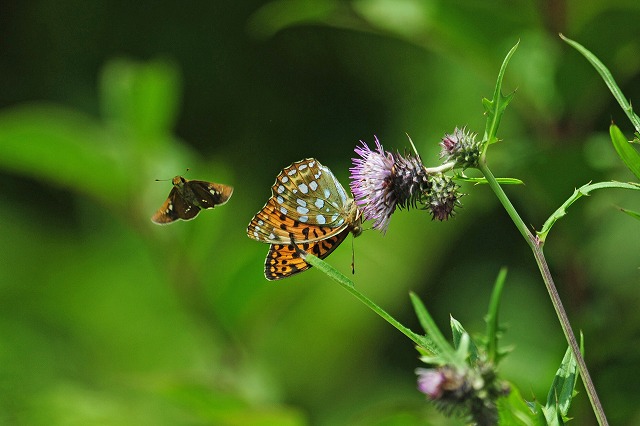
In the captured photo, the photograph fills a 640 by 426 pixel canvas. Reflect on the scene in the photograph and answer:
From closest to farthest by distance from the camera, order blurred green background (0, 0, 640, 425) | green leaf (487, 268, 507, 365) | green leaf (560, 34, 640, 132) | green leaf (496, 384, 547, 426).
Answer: green leaf (487, 268, 507, 365) < green leaf (496, 384, 547, 426) < green leaf (560, 34, 640, 132) < blurred green background (0, 0, 640, 425)

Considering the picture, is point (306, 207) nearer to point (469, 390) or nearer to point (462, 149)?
point (462, 149)

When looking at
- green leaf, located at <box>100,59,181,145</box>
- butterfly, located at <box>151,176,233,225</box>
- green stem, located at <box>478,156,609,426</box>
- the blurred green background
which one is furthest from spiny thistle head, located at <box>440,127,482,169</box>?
green leaf, located at <box>100,59,181,145</box>

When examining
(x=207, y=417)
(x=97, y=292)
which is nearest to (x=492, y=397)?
(x=207, y=417)

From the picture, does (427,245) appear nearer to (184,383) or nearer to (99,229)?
(99,229)

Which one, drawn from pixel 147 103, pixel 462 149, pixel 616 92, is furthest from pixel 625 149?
pixel 147 103

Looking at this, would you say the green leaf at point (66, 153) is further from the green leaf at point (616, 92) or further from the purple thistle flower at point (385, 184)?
the green leaf at point (616, 92)

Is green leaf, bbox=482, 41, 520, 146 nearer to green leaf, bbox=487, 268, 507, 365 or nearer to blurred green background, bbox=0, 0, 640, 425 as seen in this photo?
green leaf, bbox=487, 268, 507, 365
